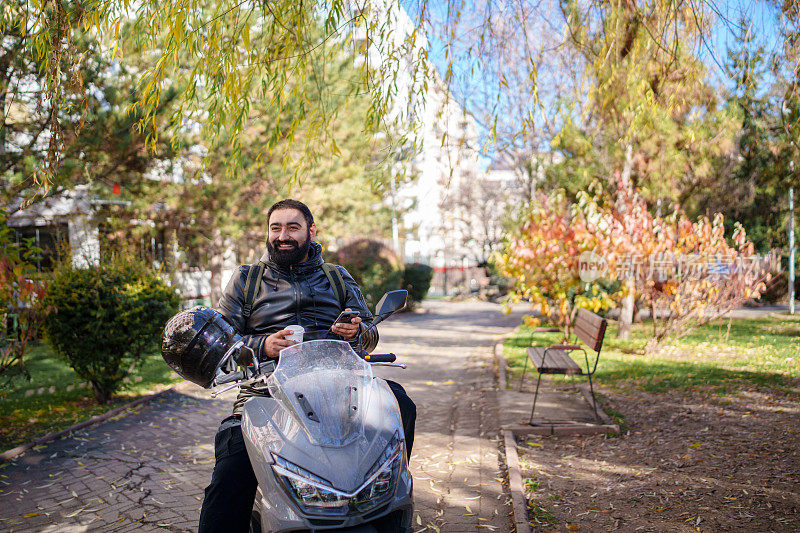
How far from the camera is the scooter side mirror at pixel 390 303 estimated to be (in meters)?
2.92

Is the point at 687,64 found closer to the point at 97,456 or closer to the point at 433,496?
the point at 433,496

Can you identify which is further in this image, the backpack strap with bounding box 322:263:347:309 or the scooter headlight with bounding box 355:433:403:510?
the backpack strap with bounding box 322:263:347:309

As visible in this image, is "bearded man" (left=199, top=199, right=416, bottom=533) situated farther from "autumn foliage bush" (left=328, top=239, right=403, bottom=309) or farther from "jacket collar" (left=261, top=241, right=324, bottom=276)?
"autumn foliage bush" (left=328, top=239, right=403, bottom=309)

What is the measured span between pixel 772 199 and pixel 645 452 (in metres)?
16.9

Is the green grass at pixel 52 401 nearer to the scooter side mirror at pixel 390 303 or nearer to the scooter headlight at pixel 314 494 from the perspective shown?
the scooter side mirror at pixel 390 303

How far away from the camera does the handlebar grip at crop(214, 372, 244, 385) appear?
2.66 meters

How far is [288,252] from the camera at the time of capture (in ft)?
11.3

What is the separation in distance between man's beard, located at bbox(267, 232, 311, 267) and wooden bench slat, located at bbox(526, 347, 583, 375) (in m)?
3.86

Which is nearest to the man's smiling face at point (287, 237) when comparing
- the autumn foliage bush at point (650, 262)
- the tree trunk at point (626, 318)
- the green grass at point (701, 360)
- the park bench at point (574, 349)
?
the park bench at point (574, 349)

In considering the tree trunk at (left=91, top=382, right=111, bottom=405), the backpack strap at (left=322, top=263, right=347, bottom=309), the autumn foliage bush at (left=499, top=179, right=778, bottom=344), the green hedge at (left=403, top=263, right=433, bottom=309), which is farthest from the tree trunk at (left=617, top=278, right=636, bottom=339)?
the green hedge at (left=403, top=263, right=433, bottom=309)

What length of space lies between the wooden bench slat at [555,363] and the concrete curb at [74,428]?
4.89 meters

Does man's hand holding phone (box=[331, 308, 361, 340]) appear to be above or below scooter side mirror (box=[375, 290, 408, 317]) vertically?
below

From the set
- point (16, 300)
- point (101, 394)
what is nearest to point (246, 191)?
point (101, 394)

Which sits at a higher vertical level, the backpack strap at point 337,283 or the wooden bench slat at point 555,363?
the backpack strap at point 337,283
